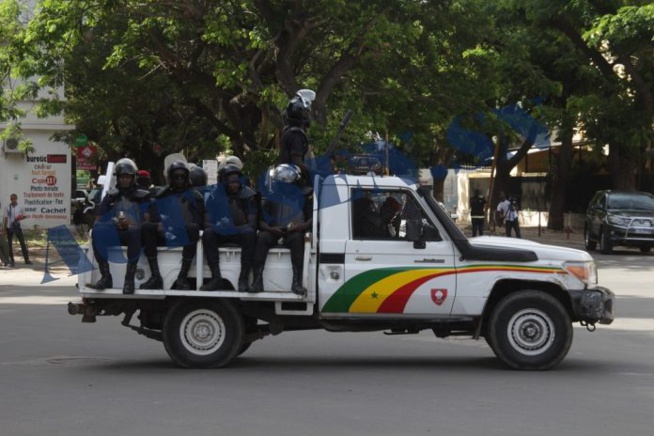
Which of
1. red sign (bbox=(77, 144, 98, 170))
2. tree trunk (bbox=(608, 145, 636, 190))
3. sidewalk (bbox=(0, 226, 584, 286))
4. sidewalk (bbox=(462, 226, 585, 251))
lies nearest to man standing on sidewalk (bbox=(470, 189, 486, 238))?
sidewalk (bbox=(462, 226, 585, 251))

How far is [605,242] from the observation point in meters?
32.9

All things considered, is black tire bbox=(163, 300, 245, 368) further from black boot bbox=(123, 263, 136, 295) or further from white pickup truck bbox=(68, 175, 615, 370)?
black boot bbox=(123, 263, 136, 295)

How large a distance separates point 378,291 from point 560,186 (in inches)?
1400

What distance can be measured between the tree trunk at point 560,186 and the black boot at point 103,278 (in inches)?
1421

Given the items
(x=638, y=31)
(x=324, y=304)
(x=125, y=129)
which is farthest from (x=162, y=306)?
(x=125, y=129)

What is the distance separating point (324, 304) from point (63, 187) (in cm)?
3337

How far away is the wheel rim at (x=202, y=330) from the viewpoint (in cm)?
1155

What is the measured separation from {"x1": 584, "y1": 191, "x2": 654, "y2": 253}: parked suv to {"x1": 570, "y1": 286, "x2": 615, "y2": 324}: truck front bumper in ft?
70.7

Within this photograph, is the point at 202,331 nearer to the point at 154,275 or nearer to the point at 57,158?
the point at 154,275

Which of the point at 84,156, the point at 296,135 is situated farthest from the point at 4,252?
the point at 296,135

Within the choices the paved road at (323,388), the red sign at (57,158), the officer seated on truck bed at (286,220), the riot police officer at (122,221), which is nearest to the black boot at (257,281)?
the officer seated on truck bed at (286,220)

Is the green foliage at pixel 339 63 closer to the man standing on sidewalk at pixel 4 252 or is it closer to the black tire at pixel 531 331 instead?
the man standing on sidewalk at pixel 4 252

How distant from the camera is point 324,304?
37.2ft

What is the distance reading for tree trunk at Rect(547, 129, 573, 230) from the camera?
45688 mm
